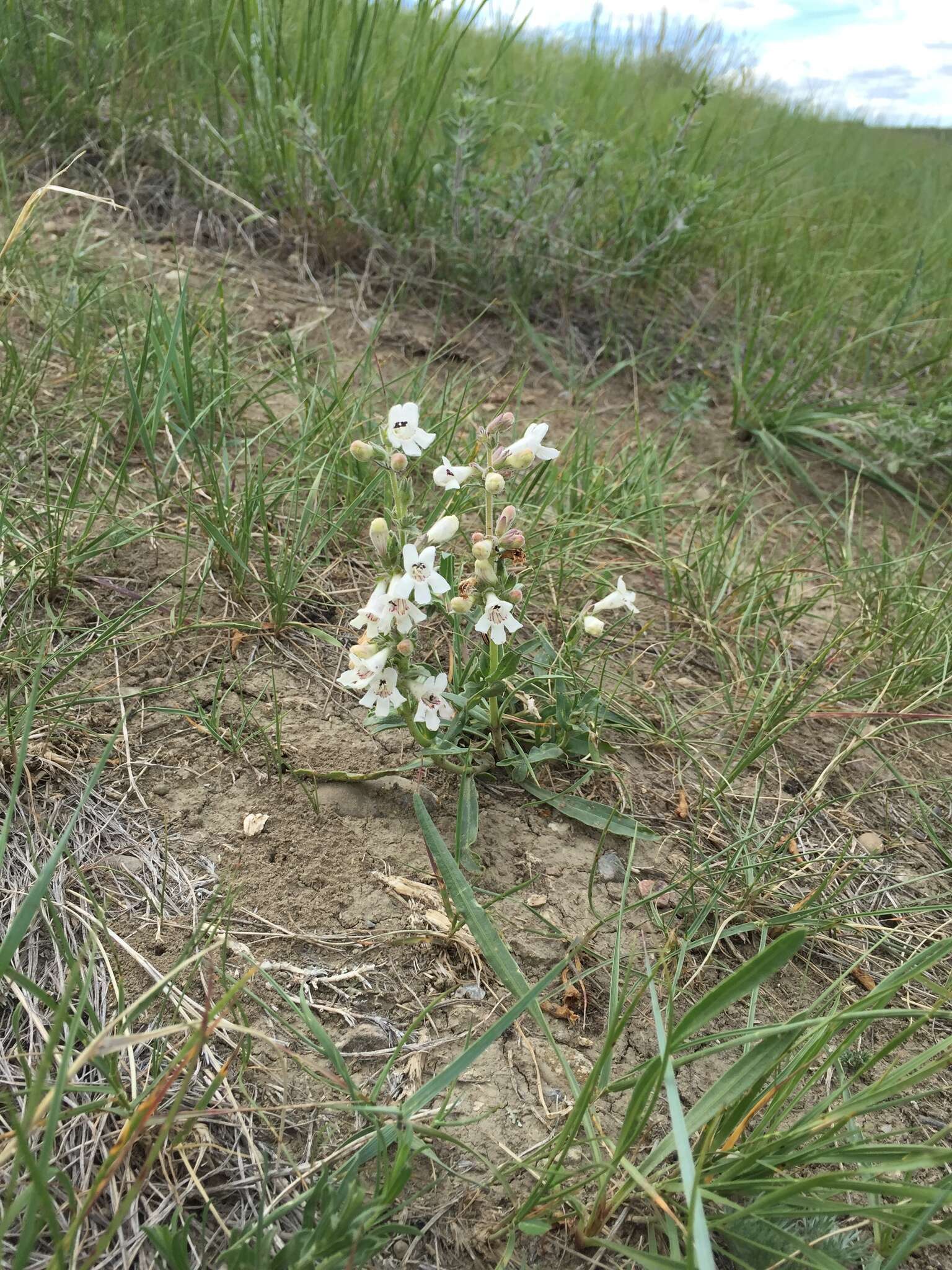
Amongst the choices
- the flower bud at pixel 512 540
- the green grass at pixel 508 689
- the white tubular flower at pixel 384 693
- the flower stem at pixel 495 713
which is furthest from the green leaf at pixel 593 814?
the flower bud at pixel 512 540

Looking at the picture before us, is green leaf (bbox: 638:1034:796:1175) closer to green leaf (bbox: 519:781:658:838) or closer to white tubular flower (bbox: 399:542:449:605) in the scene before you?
green leaf (bbox: 519:781:658:838)

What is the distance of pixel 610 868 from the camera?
1.74 m

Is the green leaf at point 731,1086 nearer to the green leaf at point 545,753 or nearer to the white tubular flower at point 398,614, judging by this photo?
the green leaf at point 545,753

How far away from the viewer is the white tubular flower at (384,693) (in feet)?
5.09

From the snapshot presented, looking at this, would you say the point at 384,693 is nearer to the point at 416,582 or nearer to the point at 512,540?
the point at 416,582

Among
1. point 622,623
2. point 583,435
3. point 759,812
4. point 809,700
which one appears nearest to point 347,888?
point 759,812

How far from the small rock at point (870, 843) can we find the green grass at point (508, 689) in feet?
0.09

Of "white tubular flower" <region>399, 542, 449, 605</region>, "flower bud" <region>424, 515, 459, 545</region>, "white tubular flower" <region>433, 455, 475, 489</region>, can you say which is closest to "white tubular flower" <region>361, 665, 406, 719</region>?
"white tubular flower" <region>399, 542, 449, 605</region>

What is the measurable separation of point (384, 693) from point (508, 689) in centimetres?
34

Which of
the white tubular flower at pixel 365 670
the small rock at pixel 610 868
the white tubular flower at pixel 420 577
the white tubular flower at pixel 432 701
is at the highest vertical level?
the white tubular flower at pixel 420 577

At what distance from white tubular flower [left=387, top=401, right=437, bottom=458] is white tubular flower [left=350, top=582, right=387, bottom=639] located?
33cm

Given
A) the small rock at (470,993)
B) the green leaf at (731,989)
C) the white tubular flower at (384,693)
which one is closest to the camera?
the green leaf at (731,989)

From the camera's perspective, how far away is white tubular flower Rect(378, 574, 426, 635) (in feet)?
4.95

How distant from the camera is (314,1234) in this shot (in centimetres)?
101
